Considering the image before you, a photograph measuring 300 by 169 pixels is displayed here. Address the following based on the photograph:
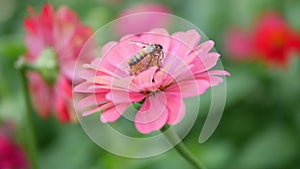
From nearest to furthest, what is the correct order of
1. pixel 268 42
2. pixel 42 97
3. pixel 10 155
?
pixel 42 97 → pixel 10 155 → pixel 268 42

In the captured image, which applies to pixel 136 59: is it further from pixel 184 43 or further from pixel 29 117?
pixel 29 117

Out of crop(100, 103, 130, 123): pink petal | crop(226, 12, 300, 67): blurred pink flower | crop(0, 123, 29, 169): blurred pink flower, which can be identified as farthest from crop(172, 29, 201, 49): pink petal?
crop(226, 12, 300, 67): blurred pink flower

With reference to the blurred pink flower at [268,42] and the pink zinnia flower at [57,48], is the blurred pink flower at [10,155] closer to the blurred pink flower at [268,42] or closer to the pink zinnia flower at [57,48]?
the pink zinnia flower at [57,48]

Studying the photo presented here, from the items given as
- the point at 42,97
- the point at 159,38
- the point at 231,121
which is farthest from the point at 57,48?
the point at 231,121

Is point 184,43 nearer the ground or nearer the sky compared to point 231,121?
nearer the sky

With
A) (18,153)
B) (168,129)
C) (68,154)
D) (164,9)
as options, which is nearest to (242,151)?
(68,154)

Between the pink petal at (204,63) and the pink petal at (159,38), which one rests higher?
the pink petal at (159,38)

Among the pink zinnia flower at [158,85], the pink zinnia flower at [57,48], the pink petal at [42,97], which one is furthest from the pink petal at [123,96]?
the pink petal at [42,97]
